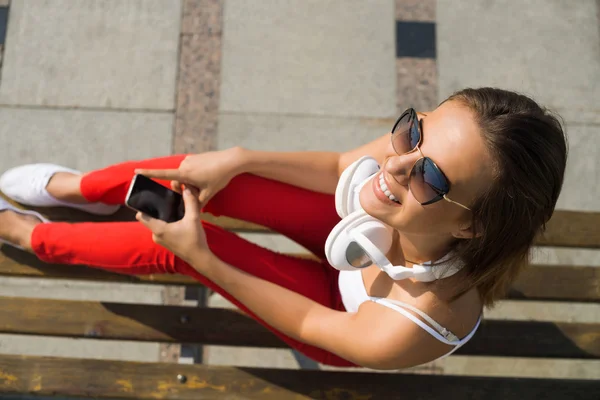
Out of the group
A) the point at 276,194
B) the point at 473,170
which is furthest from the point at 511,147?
the point at 276,194

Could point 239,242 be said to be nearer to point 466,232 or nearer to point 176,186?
point 176,186

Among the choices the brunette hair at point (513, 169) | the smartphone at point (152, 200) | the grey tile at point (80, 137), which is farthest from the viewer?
the grey tile at point (80, 137)

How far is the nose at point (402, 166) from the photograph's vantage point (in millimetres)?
1282

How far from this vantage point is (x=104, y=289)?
108 inches

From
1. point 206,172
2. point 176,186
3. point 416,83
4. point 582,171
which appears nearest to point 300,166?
point 206,172

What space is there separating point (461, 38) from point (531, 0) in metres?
0.53

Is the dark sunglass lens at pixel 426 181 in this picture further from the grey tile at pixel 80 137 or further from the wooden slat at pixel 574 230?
the grey tile at pixel 80 137

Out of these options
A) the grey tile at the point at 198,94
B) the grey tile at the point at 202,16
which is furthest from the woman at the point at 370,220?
the grey tile at the point at 202,16

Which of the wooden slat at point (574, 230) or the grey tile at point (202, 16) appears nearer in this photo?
the wooden slat at point (574, 230)

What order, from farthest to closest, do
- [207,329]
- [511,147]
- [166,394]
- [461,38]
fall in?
[461,38] → [207,329] → [166,394] → [511,147]

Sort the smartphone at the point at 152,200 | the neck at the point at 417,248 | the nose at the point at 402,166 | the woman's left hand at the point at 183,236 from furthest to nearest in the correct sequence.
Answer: the smartphone at the point at 152,200 → the woman's left hand at the point at 183,236 → the neck at the point at 417,248 → the nose at the point at 402,166

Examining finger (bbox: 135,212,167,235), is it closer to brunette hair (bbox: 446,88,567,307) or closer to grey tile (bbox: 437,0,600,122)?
brunette hair (bbox: 446,88,567,307)

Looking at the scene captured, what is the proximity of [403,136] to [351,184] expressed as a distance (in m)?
0.27

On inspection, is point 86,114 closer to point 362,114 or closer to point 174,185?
point 174,185
